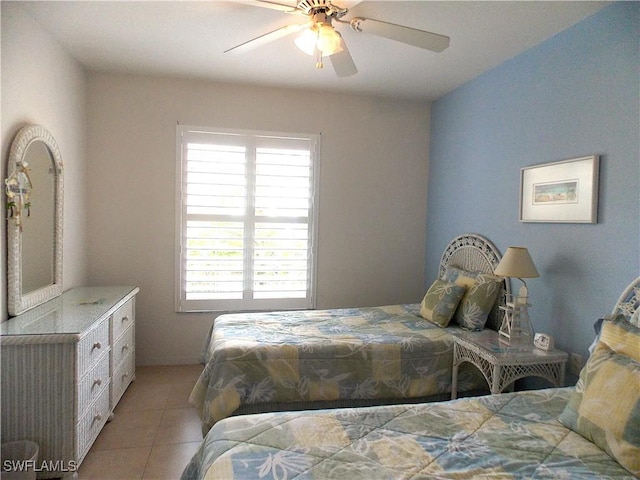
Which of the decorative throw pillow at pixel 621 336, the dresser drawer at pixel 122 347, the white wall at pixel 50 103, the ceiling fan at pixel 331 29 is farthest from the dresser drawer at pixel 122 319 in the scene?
the decorative throw pillow at pixel 621 336

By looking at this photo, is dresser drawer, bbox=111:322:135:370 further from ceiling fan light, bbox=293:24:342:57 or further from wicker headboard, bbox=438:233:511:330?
wicker headboard, bbox=438:233:511:330

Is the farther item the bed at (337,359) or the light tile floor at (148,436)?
the bed at (337,359)

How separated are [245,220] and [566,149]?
2498 millimetres

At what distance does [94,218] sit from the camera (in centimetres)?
327

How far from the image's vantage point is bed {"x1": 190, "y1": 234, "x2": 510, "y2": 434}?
7.13 feet

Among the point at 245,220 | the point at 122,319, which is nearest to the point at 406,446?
the point at 122,319

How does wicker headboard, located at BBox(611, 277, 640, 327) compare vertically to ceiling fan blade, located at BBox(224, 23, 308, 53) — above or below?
below

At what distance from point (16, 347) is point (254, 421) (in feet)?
4.24

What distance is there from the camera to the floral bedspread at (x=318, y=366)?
2.16 metres

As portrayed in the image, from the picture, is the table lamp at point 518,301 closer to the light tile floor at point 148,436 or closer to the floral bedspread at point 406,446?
the floral bedspread at point 406,446

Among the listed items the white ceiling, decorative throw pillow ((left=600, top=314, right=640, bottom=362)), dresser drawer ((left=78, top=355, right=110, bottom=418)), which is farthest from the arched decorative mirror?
decorative throw pillow ((left=600, top=314, right=640, bottom=362))

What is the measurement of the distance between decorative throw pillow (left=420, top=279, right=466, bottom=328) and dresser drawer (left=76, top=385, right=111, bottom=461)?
2.25 metres

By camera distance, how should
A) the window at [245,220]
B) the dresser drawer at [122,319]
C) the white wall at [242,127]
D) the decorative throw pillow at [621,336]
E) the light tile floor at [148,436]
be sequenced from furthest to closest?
1. the window at [245,220]
2. the white wall at [242,127]
3. the dresser drawer at [122,319]
4. the light tile floor at [148,436]
5. the decorative throw pillow at [621,336]

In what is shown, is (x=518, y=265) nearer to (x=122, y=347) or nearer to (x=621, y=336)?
(x=621, y=336)
